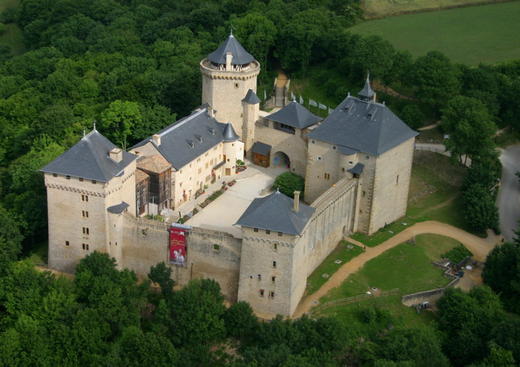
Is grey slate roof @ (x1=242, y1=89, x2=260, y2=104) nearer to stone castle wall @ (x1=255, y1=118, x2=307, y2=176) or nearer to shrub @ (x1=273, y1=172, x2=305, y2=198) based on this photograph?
stone castle wall @ (x1=255, y1=118, x2=307, y2=176)

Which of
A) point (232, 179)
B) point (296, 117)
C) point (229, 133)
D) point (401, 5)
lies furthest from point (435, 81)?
point (401, 5)

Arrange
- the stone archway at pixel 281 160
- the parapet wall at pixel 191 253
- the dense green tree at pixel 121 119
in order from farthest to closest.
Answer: the dense green tree at pixel 121 119
the stone archway at pixel 281 160
the parapet wall at pixel 191 253

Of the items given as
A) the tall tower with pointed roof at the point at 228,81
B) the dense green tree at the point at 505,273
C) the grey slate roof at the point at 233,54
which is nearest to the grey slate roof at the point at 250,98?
the tall tower with pointed roof at the point at 228,81

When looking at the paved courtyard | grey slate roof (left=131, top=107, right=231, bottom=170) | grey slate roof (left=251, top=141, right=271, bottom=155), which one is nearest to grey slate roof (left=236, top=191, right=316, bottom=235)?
the paved courtyard

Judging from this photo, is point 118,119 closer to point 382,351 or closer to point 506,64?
point 382,351

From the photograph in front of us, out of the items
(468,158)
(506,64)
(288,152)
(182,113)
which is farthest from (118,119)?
(506,64)

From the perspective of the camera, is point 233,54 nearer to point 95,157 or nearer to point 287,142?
point 287,142

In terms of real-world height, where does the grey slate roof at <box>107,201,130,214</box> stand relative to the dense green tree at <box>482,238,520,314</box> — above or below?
above

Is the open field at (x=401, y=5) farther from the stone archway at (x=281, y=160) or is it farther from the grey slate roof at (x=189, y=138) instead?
the grey slate roof at (x=189, y=138)
